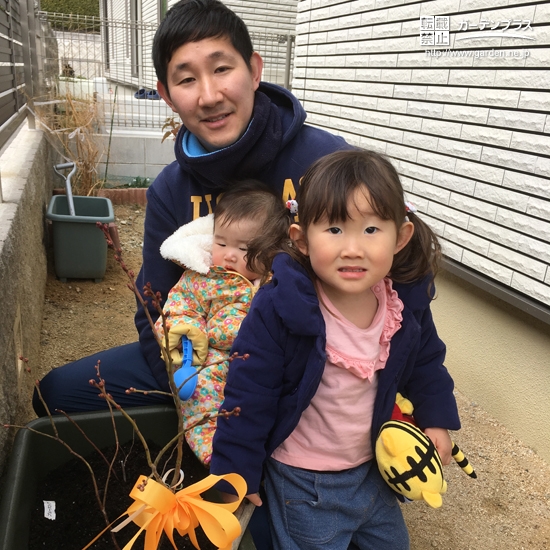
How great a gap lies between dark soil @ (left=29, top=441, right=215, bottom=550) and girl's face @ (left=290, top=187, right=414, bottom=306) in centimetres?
78

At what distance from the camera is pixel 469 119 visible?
3.18m

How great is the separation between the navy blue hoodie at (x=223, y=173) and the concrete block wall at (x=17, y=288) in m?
0.46

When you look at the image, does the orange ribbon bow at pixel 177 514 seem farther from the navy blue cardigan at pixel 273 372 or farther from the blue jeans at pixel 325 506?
the blue jeans at pixel 325 506

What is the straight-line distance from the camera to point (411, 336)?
1.47m

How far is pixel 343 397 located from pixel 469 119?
2.36 metres

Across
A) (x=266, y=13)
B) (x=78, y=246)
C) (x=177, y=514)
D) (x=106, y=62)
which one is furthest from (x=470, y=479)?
(x=266, y=13)

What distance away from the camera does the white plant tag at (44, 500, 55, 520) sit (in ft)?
4.80

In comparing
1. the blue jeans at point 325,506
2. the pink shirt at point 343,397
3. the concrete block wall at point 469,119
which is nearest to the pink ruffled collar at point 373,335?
the pink shirt at point 343,397

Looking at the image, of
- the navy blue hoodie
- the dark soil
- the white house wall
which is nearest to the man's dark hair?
the navy blue hoodie

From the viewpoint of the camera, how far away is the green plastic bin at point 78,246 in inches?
157

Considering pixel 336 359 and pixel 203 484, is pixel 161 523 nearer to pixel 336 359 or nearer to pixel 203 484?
pixel 203 484

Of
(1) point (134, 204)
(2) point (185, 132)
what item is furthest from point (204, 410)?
(1) point (134, 204)

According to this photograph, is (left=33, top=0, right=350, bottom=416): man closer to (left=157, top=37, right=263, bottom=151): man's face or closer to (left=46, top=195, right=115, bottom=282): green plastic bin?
(left=157, top=37, right=263, bottom=151): man's face

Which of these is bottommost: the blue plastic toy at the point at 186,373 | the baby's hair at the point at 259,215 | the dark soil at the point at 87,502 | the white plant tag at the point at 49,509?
the dark soil at the point at 87,502
